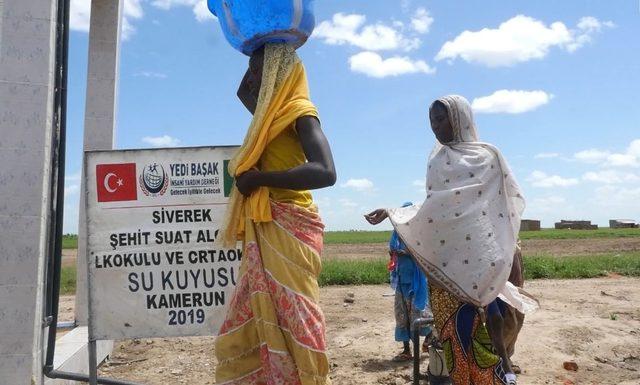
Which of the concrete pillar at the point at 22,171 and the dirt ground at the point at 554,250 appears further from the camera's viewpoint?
the dirt ground at the point at 554,250

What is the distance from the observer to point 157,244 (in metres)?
3.86

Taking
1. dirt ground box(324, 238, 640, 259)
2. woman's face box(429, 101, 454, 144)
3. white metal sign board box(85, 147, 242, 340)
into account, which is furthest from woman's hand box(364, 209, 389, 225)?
dirt ground box(324, 238, 640, 259)

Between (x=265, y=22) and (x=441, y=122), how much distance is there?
1.46 m

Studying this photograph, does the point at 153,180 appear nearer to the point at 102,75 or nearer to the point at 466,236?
the point at 466,236

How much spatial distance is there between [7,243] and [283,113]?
213 centimetres

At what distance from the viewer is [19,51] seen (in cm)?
344

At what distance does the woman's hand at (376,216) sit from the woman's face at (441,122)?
0.55 m

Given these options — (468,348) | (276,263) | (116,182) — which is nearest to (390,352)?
(468,348)

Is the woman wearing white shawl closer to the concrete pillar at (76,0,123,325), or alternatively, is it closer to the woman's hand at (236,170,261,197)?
the woman's hand at (236,170,261,197)

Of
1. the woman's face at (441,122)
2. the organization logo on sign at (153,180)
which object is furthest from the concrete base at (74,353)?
the woman's face at (441,122)

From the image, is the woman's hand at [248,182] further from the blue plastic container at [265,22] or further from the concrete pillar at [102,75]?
the concrete pillar at [102,75]

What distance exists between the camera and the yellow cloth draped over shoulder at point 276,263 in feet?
6.97

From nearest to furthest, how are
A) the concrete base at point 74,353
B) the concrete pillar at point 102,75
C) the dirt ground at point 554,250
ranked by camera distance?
the concrete base at point 74,353, the concrete pillar at point 102,75, the dirt ground at point 554,250

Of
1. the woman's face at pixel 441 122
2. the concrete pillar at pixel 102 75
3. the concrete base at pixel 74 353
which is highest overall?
the concrete pillar at pixel 102 75
